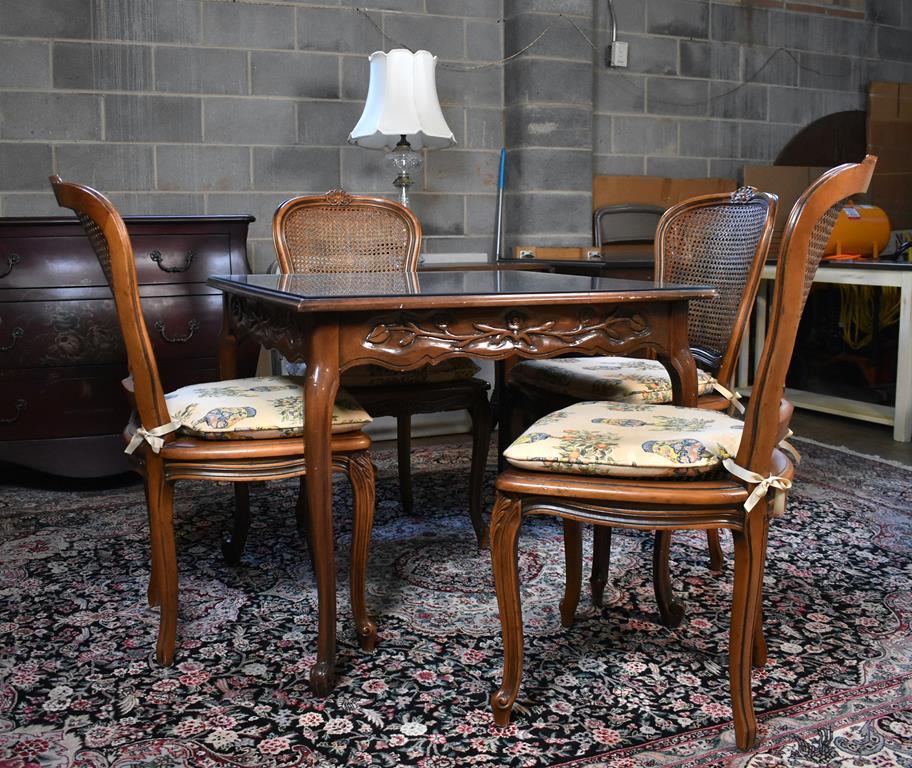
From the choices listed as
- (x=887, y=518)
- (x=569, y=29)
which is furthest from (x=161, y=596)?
(x=569, y=29)

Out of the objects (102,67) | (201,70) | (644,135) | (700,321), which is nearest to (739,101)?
(644,135)

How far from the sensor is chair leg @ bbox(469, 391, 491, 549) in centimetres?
253

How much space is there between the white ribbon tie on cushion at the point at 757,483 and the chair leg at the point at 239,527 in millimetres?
1307

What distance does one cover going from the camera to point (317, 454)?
170 cm

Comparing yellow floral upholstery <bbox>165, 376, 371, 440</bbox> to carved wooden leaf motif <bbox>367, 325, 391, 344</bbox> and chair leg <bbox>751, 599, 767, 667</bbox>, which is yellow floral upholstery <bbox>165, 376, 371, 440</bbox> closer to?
carved wooden leaf motif <bbox>367, 325, 391, 344</bbox>

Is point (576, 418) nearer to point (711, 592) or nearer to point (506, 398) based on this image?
point (711, 592)

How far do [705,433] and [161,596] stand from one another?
108cm

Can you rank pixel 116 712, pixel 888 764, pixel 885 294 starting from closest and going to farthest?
pixel 888 764 < pixel 116 712 < pixel 885 294

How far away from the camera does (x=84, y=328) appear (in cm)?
319

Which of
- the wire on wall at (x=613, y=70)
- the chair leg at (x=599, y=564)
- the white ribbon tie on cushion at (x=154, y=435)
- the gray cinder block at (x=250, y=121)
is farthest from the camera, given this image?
the wire on wall at (x=613, y=70)

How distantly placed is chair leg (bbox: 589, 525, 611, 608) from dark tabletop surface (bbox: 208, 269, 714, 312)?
1.79 ft

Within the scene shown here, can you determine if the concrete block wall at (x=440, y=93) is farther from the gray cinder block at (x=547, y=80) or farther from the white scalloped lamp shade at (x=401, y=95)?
the white scalloped lamp shade at (x=401, y=95)

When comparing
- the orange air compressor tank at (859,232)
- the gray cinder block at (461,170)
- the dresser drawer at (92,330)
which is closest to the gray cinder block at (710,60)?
the orange air compressor tank at (859,232)

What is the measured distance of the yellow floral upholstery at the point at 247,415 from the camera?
1.79 meters
